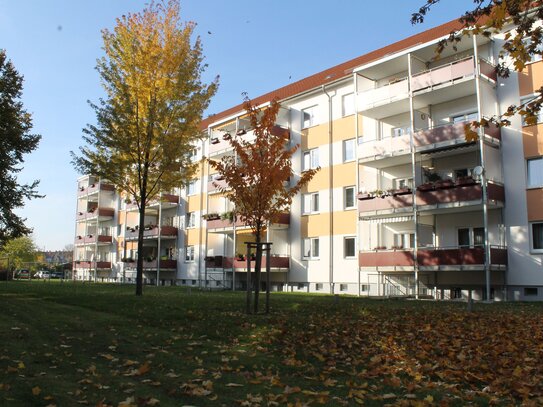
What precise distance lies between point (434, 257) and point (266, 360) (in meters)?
18.1

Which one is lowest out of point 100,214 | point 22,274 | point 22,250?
point 22,274

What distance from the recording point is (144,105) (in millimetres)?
19984

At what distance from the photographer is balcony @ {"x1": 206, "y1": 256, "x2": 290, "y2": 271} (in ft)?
109

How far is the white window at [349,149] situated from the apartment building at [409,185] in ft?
0.30

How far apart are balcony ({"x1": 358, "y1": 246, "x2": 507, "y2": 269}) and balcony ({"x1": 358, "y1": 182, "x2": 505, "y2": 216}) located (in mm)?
2009

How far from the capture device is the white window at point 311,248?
32938 millimetres

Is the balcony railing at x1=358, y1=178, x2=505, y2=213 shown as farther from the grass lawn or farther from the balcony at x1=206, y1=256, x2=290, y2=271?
the grass lawn

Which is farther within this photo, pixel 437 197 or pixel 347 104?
pixel 347 104

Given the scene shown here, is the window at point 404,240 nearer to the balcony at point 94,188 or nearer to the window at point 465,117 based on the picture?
the window at point 465,117

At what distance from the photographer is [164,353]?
796cm

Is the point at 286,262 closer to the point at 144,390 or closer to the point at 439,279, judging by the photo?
the point at 439,279

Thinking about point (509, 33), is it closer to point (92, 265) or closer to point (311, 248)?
point (311, 248)

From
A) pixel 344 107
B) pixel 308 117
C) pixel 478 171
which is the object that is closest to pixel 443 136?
pixel 478 171

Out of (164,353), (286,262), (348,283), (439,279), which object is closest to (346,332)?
(164,353)
